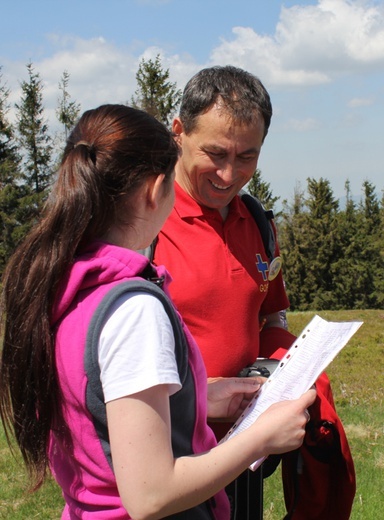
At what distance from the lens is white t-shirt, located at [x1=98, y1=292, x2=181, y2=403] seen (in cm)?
130

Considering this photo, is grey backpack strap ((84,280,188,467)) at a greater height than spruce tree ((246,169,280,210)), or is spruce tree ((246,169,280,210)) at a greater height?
spruce tree ((246,169,280,210))

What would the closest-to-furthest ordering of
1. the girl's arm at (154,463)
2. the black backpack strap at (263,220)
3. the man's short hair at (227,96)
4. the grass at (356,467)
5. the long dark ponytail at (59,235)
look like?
the girl's arm at (154,463)
the long dark ponytail at (59,235)
the man's short hair at (227,96)
the black backpack strap at (263,220)
the grass at (356,467)

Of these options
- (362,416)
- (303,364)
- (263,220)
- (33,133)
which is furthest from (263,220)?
(33,133)

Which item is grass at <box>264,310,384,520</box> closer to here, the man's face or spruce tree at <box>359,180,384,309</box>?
the man's face

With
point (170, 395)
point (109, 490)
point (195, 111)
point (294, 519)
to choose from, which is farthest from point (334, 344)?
point (195, 111)

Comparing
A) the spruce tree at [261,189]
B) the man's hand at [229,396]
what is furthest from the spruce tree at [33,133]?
the man's hand at [229,396]

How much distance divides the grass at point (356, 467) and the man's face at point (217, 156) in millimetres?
1225

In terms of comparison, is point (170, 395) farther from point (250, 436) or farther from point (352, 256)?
point (352, 256)

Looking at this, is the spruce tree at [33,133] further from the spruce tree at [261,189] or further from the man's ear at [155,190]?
the man's ear at [155,190]

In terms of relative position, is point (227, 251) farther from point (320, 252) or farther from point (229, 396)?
point (320, 252)

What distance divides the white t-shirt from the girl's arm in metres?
0.03

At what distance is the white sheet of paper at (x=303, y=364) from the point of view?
5.93 ft

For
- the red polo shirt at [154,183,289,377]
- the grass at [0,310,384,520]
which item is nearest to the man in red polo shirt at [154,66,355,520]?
the red polo shirt at [154,183,289,377]

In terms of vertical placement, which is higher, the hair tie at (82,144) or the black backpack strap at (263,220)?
the hair tie at (82,144)
